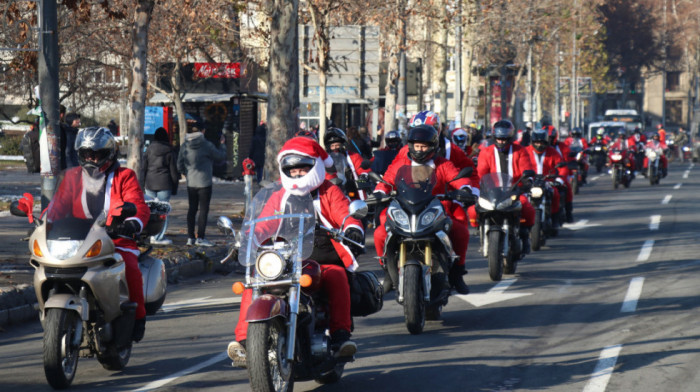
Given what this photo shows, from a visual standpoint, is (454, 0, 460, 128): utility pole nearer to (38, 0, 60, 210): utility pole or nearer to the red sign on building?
→ the red sign on building

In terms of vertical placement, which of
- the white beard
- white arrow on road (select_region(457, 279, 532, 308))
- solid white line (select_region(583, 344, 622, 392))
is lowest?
white arrow on road (select_region(457, 279, 532, 308))

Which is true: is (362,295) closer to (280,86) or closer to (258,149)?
(280,86)

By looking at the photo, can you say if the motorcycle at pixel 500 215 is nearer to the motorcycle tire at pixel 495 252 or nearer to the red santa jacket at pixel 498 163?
the motorcycle tire at pixel 495 252

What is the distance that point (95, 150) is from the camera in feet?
25.6

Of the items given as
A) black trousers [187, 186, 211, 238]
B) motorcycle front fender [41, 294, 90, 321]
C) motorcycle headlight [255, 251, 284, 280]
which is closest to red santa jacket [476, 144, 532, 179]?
black trousers [187, 186, 211, 238]

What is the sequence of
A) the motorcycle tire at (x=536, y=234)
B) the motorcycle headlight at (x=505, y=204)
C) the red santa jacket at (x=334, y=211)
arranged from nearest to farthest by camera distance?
the red santa jacket at (x=334, y=211) < the motorcycle headlight at (x=505, y=204) < the motorcycle tire at (x=536, y=234)

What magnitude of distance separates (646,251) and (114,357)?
9926 mm

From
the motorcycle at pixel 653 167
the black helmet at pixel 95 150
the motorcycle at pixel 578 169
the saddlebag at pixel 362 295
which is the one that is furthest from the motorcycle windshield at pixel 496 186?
the motorcycle at pixel 653 167

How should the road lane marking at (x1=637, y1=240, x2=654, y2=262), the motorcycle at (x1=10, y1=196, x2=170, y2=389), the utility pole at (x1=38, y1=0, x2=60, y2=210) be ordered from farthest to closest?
1. the road lane marking at (x1=637, y1=240, x2=654, y2=262)
2. the utility pole at (x1=38, y1=0, x2=60, y2=210)
3. the motorcycle at (x1=10, y1=196, x2=170, y2=389)

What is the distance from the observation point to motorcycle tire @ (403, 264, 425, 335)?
8.95m

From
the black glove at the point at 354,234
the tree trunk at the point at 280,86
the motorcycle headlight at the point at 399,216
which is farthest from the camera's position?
the tree trunk at the point at 280,86

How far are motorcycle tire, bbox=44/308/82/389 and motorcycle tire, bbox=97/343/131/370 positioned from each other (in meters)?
0.36

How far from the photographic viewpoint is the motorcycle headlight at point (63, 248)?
7.13 metres

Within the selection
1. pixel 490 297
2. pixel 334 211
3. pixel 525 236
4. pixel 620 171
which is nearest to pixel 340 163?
pixel 525 236
